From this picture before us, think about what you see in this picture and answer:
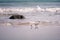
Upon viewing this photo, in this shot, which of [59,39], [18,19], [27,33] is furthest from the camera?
[18,19]

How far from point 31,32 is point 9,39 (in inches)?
70.9

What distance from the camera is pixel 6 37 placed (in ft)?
29.4

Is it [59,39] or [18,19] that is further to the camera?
[18,19]

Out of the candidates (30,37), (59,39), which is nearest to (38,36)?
(30,37)

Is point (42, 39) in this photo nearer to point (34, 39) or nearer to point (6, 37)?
point (34, 39)

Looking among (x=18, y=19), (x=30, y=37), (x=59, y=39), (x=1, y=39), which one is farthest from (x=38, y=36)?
(x=18, y=19)

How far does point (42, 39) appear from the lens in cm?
854

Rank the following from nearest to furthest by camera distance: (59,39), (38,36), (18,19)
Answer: (59,39) < (38,36) < (18,19)

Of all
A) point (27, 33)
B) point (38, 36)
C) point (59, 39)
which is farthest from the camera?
point (27, 33)

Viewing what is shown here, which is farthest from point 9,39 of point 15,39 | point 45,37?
point 45,37

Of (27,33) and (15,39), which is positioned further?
(27,33)

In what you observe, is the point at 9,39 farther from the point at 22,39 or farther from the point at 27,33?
the point at 27,33

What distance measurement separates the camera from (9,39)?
8.58 metres

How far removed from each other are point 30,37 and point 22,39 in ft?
1.85
